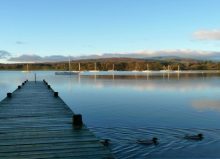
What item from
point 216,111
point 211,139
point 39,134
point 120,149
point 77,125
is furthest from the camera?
point 216,111

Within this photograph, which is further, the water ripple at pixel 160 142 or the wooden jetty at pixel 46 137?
the water ripple at pixel 160 142

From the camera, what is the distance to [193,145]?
17.9 metres

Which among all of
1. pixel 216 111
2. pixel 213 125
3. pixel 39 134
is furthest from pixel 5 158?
pixel 216 111

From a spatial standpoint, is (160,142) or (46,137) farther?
(160,142)

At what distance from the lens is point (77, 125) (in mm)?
13852

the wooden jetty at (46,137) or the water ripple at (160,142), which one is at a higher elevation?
the wooden jetty at (46,137)

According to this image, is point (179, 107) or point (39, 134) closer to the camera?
point (39, 134)

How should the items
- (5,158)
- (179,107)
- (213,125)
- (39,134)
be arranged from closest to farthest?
1. (5,158)
2. (39,134)
3. (213,125)
4. (179,107)

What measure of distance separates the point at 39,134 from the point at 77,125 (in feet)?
6.26

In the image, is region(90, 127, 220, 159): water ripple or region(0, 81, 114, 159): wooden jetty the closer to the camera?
region(0, 81, 114, 159): wooden jetty

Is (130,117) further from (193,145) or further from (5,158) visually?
(5,158)

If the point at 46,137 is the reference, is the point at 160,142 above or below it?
below

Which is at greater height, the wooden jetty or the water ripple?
the wooden jetty

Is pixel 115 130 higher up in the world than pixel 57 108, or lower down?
lower down
